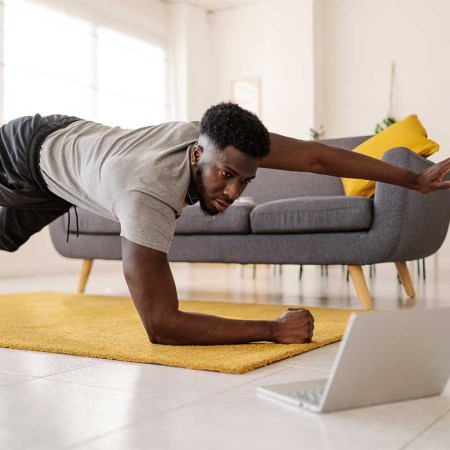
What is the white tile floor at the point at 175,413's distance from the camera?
100 centimetres

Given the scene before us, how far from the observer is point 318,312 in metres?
2.54

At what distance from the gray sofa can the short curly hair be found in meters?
1.14

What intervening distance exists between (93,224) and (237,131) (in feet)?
7.05

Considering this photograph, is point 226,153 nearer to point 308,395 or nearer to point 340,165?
point 340,165

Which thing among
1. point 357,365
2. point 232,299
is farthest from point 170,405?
point 232,299

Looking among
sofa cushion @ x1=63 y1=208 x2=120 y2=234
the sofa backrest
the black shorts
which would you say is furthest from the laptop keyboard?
the sofa backrest

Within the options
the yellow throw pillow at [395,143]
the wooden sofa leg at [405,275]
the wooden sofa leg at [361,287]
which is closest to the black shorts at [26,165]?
the wooden sofa leg at [361,287]

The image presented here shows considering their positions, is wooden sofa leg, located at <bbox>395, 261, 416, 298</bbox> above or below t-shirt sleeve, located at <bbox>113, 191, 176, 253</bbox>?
below

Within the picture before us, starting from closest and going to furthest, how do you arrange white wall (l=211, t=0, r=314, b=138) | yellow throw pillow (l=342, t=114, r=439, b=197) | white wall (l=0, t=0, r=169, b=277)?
yellow throw pillow (l=342, t=114, r=439, b=197)
white wall (l=0, t=0, r=169, b=277)
white wall (l=211, t=0, r=314, b=138)

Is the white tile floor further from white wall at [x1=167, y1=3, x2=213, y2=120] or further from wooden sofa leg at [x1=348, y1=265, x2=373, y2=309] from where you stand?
white wall at [x1=167, y1=3, x2=213, y2=120]

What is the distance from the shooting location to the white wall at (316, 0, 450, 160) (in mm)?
6273

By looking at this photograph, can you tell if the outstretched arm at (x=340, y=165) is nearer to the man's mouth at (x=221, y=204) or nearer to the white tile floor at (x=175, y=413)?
the man's mouth at (x=221, y=204)

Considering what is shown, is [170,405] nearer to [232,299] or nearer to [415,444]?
[415,444]

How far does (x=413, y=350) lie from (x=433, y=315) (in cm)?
8
